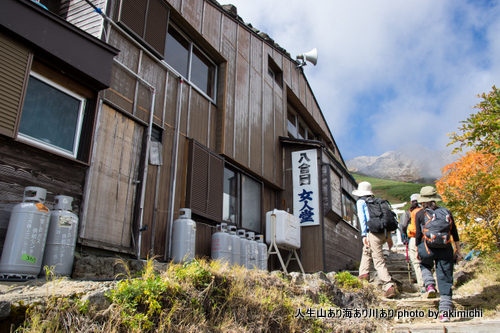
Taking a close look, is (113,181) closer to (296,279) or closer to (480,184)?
(296,279)

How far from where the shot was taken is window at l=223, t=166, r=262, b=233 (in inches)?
397

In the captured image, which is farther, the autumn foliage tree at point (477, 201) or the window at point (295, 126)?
the window at point (295, 126)

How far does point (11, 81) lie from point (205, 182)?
4.51 metres

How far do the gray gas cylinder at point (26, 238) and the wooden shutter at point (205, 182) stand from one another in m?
3.65

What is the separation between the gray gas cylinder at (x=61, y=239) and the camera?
486cm

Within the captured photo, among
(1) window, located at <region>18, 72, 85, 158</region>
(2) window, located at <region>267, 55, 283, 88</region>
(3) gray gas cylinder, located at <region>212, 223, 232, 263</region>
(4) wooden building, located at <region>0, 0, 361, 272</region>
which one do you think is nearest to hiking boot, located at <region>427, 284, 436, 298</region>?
(3) gray gas cylinder, located at <region>212, 223, 232, 263</region>

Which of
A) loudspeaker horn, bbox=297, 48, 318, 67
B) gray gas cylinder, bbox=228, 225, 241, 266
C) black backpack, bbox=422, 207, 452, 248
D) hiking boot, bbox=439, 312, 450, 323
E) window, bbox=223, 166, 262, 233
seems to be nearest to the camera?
hiking boot, bbox=439, 312, 450, 323

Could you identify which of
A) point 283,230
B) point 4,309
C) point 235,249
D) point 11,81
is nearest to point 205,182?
point 235,249

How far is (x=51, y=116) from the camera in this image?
5.77 metres

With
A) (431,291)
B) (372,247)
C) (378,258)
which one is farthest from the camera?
(372,247)

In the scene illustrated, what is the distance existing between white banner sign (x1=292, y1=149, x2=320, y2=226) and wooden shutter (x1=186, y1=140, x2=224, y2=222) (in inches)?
143

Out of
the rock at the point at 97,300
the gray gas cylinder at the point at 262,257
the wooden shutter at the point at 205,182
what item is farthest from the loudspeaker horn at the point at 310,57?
the rock at the point at 97,300

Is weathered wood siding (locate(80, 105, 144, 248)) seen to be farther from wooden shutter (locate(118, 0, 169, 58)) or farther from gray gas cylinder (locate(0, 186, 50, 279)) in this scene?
wooden shutter (locate(118, 0, 169, 58))

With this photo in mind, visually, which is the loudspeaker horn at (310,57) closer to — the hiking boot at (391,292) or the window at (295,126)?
the window at (295,126)
